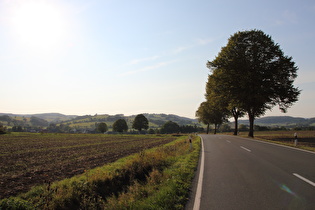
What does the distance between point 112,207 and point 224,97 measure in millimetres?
25849

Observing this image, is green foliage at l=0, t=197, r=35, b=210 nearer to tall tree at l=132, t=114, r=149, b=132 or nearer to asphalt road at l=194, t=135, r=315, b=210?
asphalt road at l=194, t=135, r=315, b=210

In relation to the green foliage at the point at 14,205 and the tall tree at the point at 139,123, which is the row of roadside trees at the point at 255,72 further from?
the tall tree at the point at 139,123

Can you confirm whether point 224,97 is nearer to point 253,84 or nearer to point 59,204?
point 253,84

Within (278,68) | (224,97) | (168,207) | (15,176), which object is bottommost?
(15,176)

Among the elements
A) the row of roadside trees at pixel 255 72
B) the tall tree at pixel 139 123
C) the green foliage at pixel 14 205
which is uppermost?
the row of roadside trees at pixel 255 72

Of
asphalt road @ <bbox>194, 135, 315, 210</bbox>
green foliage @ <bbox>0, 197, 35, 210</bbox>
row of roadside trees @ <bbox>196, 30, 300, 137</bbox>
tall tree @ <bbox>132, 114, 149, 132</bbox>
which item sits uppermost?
row of roadside trees @ <bbox>196, 30, 300, 137</bbox>

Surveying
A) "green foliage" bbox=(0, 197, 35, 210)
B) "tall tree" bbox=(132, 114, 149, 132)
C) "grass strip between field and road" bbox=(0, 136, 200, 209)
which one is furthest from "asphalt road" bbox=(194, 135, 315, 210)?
"tall tree" bbox=(132, 114, 149, 132)

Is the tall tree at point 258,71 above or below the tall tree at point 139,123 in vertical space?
above

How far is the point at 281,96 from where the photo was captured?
26328 millimetres

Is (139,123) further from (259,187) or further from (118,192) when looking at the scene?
(259,187)

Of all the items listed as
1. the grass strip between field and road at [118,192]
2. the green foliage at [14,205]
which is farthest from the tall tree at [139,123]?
the green foliage at [14,205]

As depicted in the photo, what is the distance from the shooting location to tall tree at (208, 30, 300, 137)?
25672 millimetres

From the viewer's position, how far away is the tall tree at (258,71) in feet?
84.2

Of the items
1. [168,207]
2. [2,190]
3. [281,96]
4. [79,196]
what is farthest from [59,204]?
[281,96]
